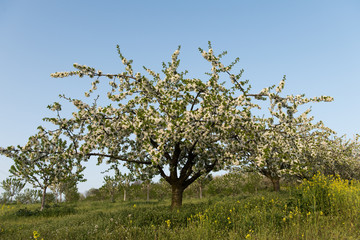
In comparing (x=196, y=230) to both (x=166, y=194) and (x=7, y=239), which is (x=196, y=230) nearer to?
(x=7, y=239)

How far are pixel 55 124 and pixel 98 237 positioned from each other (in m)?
5.85

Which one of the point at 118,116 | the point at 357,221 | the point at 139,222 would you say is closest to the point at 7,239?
the point at 139,222

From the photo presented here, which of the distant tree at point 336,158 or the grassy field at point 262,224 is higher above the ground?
the distant tree at point 336,158

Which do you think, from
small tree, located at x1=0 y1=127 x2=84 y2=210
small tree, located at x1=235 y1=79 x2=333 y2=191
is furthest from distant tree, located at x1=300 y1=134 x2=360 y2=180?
small tree, located at x1=0 y1=127 x2=84 y2=210

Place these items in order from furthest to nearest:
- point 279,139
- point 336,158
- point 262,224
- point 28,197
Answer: point 28,197 < point 336,158 < point 279,139 < point 262,224

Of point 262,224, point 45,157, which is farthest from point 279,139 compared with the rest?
point 45,157

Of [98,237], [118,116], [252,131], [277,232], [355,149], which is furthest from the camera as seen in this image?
[355,149]

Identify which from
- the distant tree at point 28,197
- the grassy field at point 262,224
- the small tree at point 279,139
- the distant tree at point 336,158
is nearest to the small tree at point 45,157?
the grassy field at point 262,224

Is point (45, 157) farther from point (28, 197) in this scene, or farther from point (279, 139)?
Result: point (28, 197)

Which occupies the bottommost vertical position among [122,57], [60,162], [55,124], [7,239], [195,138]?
[7,239]

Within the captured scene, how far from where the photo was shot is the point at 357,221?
814cm

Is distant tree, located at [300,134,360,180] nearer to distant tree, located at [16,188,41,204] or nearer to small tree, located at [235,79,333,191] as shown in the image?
small tree, located at [235,79,333,191]

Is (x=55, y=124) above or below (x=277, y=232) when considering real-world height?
above

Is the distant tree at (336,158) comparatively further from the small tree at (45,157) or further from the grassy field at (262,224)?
the small tree at (45,157)
